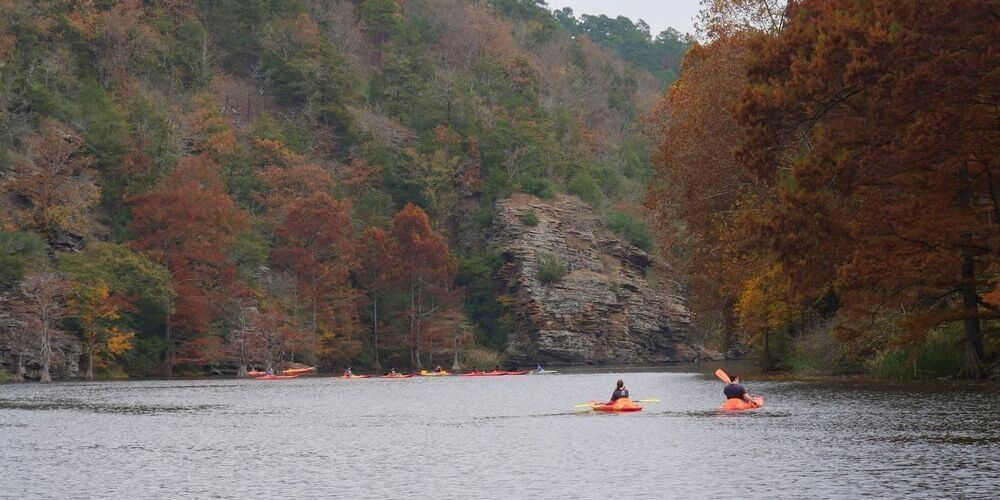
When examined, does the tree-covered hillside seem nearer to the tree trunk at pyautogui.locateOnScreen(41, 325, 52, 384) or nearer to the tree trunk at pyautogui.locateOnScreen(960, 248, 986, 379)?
the tree trunk at pyautogui.locateOnScreen(41, 325, 52, 384)

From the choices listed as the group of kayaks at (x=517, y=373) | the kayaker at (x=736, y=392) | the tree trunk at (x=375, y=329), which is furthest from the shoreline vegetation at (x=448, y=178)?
the kayaker at (x=736, y=392)

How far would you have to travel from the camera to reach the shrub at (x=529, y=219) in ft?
383

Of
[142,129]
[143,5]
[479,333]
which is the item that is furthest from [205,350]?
[143,5]

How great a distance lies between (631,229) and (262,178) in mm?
40070

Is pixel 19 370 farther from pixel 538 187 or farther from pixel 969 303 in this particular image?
pixel 538 187

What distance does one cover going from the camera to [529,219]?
117 m

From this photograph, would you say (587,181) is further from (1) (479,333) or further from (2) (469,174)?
(1) (479,333)

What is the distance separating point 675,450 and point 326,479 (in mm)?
8520

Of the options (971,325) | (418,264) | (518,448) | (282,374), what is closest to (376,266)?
(418,264)

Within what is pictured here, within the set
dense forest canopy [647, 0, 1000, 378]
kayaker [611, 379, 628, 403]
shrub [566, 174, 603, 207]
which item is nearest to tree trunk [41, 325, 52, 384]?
dense forest canopy [647, 0, 1000, 378]

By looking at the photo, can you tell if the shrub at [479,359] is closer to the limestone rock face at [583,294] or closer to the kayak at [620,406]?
the limestone rock face at [583,294]

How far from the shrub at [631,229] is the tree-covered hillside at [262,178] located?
493mm

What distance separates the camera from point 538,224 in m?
118

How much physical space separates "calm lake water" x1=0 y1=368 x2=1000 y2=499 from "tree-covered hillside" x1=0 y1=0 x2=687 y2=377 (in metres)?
35.8
